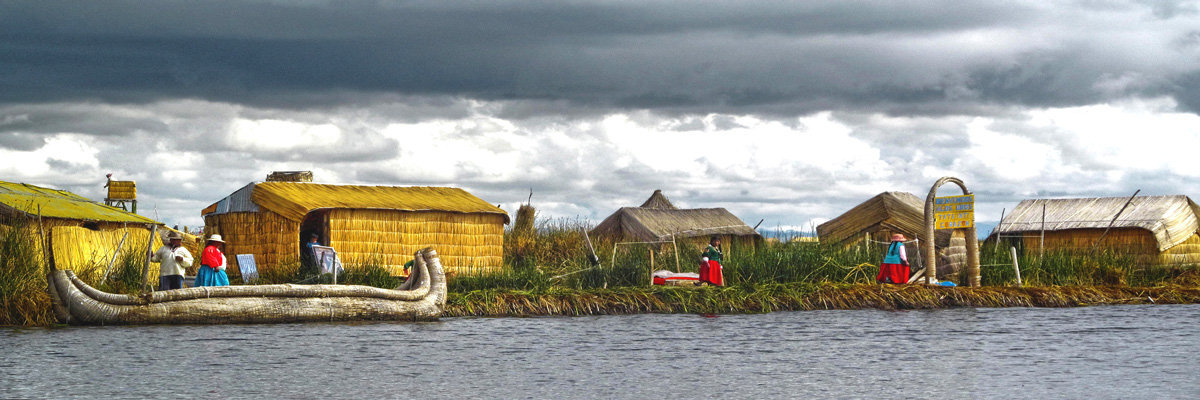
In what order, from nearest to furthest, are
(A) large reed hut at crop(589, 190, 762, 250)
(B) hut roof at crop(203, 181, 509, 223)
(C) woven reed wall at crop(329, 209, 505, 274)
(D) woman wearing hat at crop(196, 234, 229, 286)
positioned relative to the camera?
(D) woman wearing hat at crop(196, 234, 229, 286) → (B) hut roof at crop(203, 181, 509, 223) → (C) woven reed wall at crop(329, 209, 505, 274) → (A) large reed hut at crop(589, 190, 762, 250)

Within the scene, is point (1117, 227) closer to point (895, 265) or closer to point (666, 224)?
point (895, 265)

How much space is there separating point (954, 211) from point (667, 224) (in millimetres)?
11719

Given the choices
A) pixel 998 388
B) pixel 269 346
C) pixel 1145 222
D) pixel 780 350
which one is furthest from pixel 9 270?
pixel 1145 222

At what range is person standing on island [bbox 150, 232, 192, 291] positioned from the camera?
17281mm

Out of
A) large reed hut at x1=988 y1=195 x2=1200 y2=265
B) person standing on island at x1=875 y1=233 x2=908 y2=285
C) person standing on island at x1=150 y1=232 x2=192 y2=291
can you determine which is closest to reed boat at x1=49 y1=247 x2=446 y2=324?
person standing on island at x1=150 y1=232 x2=192 y2=291

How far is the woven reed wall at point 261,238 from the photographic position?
23891mm

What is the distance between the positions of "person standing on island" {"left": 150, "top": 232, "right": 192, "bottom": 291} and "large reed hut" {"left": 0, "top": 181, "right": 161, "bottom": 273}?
1844 millimetres

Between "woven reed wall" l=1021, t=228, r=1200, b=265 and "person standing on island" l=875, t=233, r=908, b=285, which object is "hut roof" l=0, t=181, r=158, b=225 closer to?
"person standing on island" l=875, t=233, r=908, b=285

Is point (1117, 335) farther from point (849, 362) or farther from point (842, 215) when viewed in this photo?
point (842, 215)

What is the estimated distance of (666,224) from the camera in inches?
1275

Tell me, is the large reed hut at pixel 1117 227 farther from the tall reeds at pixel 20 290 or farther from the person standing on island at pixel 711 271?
the tall reeds at pixel 20 290

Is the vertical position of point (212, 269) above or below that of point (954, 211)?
below

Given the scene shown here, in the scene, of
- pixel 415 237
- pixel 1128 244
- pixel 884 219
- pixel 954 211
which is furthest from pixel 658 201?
pixel 954 211

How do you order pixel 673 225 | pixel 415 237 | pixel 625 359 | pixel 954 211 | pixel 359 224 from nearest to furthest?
pixel 625 359 < pixel 954 211 < pixel 359 224 < pixel 415 237 < pixel 673 225
